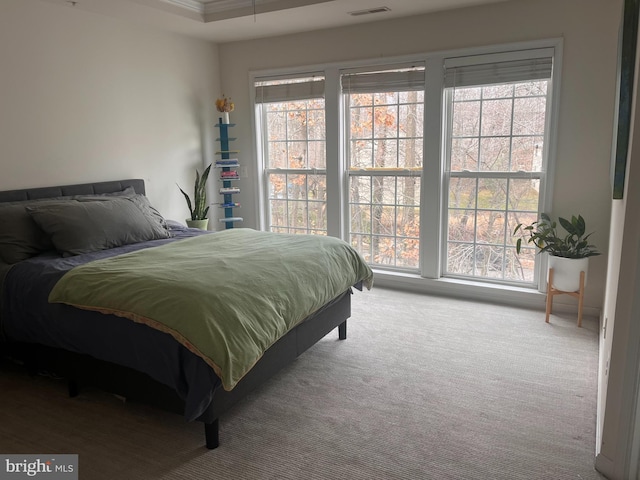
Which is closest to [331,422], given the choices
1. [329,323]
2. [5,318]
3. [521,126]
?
[329,323]

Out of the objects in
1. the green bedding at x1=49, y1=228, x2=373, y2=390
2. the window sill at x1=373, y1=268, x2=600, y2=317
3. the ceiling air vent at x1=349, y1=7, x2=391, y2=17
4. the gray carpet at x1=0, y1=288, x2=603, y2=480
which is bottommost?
the gray carpet at x1=0, y1=288, x2=603, y2=480

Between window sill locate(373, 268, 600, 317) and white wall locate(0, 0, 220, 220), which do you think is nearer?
white wall locate(0, 0, 220, 220)

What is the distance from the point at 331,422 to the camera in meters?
2.38

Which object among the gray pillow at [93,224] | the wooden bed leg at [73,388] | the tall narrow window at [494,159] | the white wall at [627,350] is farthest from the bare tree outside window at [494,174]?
the wooden bed leg at [73,388]

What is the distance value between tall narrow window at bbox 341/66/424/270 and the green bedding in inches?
60.6

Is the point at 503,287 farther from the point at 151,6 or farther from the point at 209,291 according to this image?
the point at 151,6

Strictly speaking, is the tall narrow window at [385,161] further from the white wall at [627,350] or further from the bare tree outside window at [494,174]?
the white wall at [627,350]

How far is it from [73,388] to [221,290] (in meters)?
1.17

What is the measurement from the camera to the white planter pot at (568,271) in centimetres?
344

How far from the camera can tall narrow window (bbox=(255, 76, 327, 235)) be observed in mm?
4746

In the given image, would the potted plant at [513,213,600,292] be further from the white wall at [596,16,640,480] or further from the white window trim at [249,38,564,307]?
the white wall at [596,16,640,480]

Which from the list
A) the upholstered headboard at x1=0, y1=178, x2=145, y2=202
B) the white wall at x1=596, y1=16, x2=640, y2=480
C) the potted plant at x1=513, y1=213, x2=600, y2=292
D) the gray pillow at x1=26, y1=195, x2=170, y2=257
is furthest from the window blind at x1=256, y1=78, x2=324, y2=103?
the white wall at x1=596, y1=16, x2=640, y2=480

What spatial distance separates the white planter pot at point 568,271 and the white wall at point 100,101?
344 centimetres

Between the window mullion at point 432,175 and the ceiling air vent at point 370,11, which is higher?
the ceiling air vent at point 370,11
